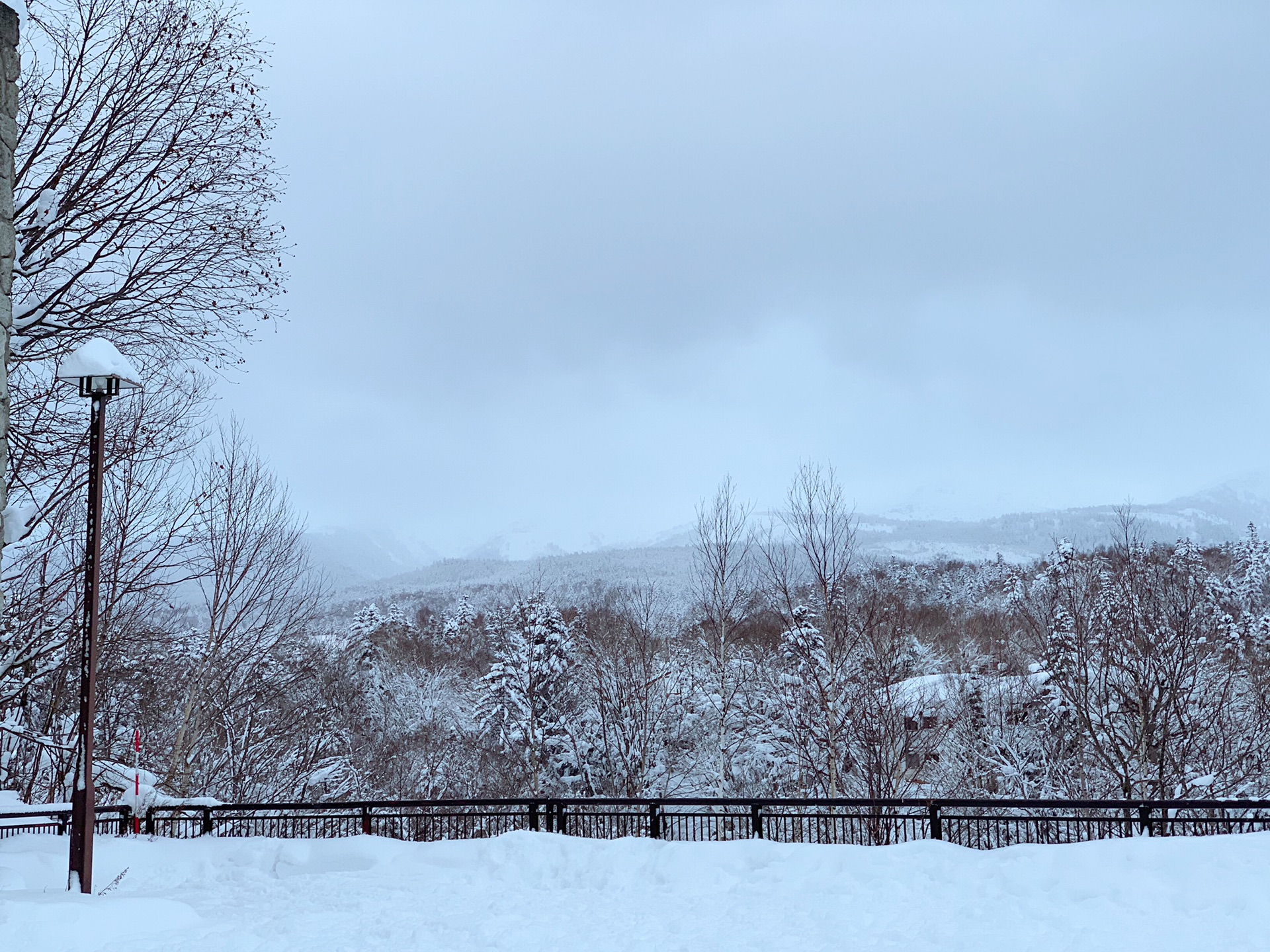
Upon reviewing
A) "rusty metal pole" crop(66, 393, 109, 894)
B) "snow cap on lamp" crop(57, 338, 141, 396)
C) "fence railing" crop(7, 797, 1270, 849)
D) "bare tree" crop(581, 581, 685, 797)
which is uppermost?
"snow cap on lamp" crop(57, 338, 141, 396)

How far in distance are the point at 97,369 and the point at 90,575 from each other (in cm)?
184

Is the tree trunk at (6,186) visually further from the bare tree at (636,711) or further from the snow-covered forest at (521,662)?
the bare tree at (636,711)

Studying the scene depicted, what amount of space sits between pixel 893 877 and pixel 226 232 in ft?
29.5

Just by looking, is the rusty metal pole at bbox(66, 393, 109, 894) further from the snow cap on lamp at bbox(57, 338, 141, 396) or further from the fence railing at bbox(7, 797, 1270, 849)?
the fence railing at bbox(7, 797, 1270, 849)

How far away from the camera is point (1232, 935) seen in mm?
5949

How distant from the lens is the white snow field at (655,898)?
610 cm

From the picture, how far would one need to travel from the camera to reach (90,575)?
295 inches

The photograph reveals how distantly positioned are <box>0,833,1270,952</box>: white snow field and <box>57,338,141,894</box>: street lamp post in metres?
0.46

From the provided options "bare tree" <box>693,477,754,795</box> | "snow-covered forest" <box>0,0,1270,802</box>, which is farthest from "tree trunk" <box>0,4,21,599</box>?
"bare tree" <box>693,477,754,795</box>

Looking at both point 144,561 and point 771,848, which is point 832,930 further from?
point 144,561

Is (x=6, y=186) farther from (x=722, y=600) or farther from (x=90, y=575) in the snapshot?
(x=722, y=600)

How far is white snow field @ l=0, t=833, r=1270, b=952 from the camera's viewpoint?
20.0 ft

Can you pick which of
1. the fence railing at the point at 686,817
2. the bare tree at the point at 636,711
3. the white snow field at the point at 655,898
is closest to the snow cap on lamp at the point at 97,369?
the white snow field at the point at 655,898

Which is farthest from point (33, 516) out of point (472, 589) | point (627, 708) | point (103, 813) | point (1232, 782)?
point (472, 589)
